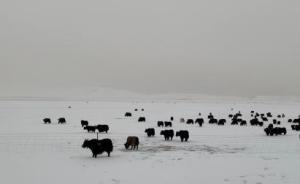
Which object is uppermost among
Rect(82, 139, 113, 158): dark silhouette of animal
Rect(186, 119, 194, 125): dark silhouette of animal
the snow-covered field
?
Rect(186, 119, 194, 125): dark silhouette of animal

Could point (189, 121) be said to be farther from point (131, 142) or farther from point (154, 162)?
point (154, 162)

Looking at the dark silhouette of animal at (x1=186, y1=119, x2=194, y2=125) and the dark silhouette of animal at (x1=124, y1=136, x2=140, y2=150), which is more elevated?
the dark silhouette of animal at (x1=186, y1=119, x2=194, y2=125)

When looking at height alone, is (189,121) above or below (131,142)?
above

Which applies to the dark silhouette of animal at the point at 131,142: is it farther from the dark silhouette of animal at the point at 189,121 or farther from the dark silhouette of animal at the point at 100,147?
the dark silhouette of animal at the point at 189,121

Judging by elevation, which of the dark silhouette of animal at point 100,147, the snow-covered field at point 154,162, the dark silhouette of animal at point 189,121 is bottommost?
the snow-covered field at point 154,162

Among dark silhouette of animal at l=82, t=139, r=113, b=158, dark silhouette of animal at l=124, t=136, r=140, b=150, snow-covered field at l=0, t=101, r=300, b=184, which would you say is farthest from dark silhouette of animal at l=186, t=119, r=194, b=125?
dark silhouette of animal at l=82, t=139, r=113, b=158

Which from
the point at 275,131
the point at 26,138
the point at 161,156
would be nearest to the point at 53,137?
the point at 26,138

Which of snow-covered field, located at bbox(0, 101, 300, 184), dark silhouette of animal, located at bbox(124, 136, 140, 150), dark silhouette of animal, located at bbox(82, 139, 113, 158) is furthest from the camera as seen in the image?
dark silhouette of animal, located at bbox(124, 136, 140, 150)

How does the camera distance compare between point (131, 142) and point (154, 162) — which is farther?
point (131, 142)

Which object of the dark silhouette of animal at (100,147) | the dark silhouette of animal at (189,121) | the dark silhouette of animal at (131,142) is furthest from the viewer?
the dark silhouette of animal at (189,121)

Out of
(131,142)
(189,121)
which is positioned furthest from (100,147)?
(189,121)

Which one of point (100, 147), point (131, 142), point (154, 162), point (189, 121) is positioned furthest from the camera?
point (189, 121)

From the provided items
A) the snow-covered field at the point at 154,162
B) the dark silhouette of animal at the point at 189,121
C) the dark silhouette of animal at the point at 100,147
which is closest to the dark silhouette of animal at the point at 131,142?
the snow-covered field at the point at 154,162

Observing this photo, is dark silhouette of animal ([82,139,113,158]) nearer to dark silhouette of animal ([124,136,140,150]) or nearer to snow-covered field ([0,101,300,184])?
snow-covered field ([0,101,300,184])
